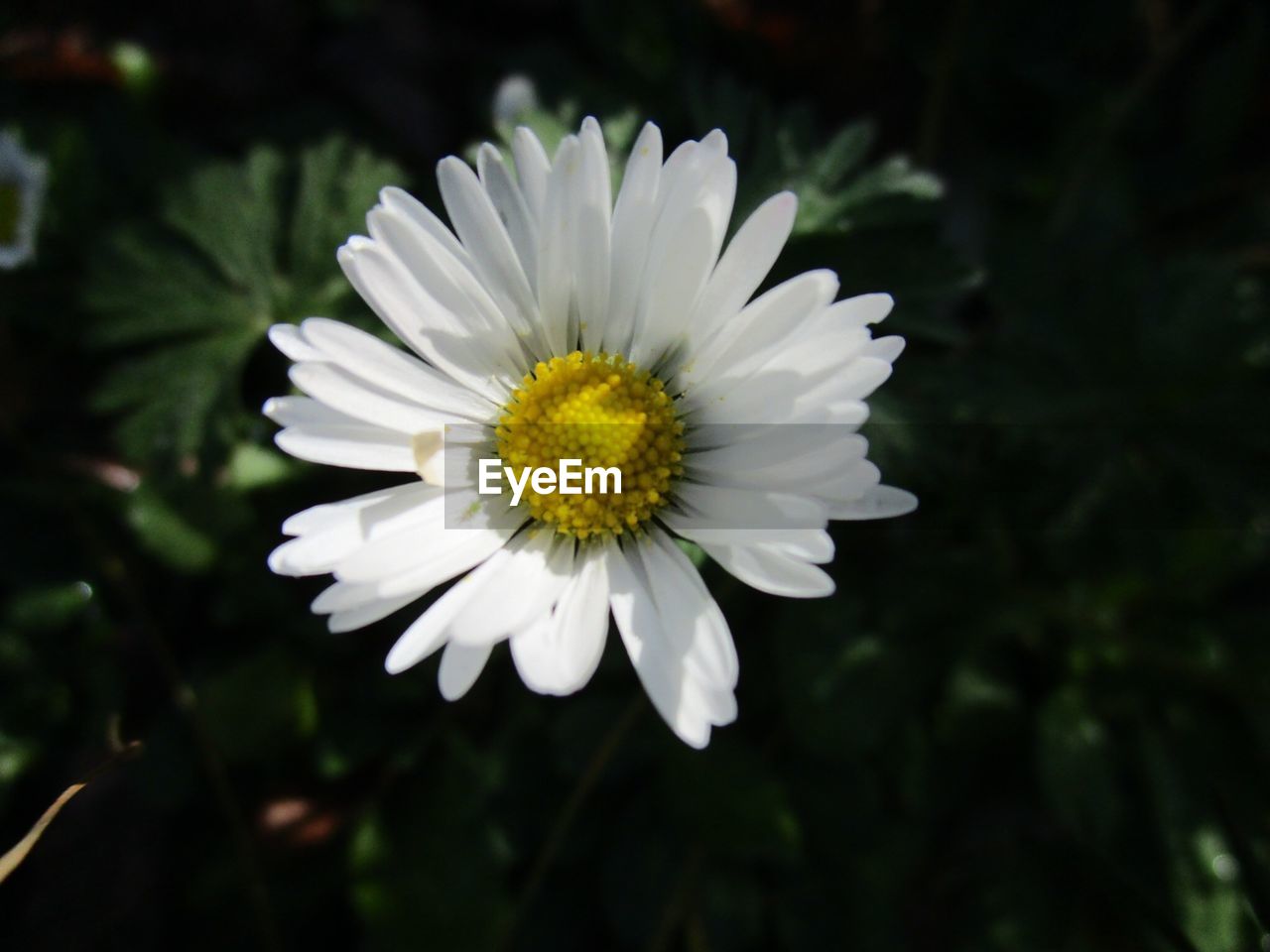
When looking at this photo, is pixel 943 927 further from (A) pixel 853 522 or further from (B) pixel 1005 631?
(A) pixel 853 522

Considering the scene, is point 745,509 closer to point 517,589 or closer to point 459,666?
point 517,589

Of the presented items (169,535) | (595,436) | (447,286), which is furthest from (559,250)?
(169,535)

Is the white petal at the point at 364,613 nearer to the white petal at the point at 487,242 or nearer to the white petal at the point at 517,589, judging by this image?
the white petal at the point at 517,589

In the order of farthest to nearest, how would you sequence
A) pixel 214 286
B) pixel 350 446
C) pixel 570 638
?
pixel 214 286 < pixel 350 446 < pixel 570 638

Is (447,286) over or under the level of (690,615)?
over

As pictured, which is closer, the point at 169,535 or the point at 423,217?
the point at 423,217

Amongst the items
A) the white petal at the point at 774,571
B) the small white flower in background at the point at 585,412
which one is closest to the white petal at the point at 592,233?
the small white flower in background at the point at 585,412

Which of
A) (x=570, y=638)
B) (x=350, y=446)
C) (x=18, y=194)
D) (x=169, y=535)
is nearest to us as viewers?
(x=570, y=638)
